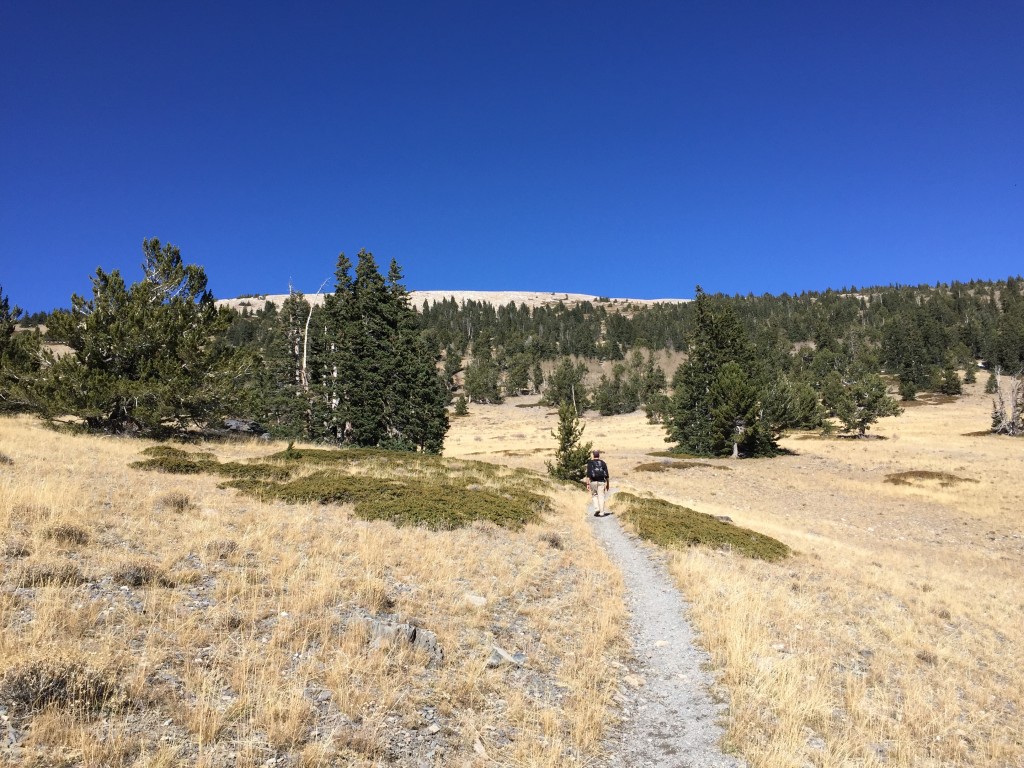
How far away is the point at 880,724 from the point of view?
247 inches

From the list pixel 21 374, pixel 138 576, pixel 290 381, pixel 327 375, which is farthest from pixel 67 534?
pixel 290 381

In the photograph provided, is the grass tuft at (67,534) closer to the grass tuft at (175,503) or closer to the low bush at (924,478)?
the grass tuft at (175,503)

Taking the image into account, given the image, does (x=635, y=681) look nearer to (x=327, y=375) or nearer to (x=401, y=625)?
(x=401, y=625)

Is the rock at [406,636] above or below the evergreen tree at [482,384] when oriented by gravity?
below

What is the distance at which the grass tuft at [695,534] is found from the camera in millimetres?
15273

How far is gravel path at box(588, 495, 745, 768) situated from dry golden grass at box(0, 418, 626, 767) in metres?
0.33

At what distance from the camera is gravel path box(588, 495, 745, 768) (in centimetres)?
532

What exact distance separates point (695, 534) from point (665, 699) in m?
10.1

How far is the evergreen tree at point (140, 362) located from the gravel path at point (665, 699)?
22909 mm

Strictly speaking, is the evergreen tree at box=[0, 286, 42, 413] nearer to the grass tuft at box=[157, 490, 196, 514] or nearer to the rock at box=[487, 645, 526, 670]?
the grass tuft at box=[157, 490, 196, 514]

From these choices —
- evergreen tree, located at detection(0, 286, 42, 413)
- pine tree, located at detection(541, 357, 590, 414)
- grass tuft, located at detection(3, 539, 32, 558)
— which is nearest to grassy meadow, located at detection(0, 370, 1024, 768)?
grass tuft, located at detection(3, 539, 32, 558)

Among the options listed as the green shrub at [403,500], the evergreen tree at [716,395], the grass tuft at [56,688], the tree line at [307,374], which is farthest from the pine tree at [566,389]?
the grass tuft at [56,688]

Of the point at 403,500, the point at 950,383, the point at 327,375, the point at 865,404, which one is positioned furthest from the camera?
the point at 950,383

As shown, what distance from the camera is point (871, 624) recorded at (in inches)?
417
